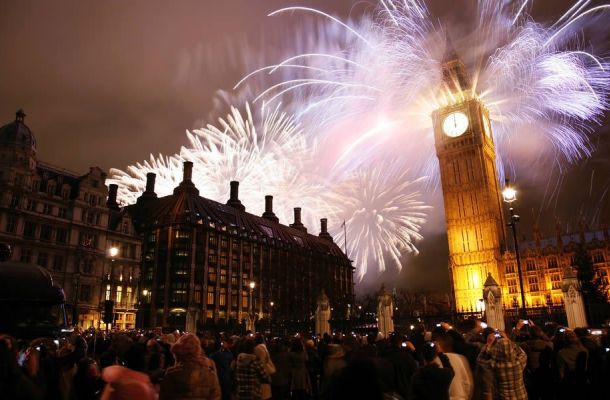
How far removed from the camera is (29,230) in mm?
52219

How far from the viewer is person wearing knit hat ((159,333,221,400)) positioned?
5.40m

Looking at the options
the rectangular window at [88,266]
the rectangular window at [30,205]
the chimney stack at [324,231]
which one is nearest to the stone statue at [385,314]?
the rectangular window at [88,266]

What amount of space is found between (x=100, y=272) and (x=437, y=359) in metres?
60.8

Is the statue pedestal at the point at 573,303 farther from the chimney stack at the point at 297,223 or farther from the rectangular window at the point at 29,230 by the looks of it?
the chimney stack at the point at 297,223

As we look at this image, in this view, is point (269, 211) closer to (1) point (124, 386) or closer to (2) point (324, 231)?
(2) point (324, 231)

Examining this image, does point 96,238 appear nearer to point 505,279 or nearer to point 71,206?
point 71,206

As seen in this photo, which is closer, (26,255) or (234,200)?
(26,255)

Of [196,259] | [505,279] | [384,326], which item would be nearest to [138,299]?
[196,259]

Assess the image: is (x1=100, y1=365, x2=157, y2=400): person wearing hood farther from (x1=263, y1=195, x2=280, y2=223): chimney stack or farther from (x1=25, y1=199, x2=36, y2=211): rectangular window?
(x1=263, y1=195, x2=280, y2=223): chimney stack

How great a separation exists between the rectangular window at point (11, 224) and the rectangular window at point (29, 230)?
3.71 ft

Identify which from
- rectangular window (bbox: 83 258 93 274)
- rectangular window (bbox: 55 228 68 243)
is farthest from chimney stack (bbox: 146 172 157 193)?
rectangular window (bbox: 55 228 68 243)

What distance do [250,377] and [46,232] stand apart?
55072 millimetres

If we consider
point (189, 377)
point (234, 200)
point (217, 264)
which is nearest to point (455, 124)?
point (234, 200)

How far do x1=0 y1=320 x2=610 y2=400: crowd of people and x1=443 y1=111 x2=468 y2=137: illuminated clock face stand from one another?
77.2m
